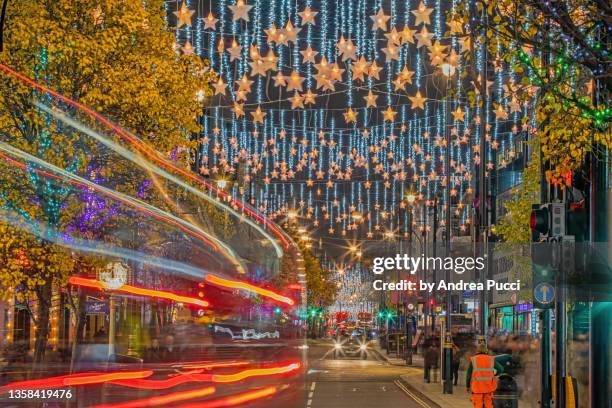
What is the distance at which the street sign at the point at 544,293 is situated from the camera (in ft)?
54.2

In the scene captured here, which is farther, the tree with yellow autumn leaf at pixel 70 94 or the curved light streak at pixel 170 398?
the tree with yellow autumn leaf at pixel 70 94

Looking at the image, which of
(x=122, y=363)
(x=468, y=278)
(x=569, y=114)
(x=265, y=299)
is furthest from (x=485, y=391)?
(x=468, y=278)

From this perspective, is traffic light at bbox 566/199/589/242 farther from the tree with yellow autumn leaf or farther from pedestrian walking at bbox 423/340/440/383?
pedestrian walking at bbox 423/340/440/383

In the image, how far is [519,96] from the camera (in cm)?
1291

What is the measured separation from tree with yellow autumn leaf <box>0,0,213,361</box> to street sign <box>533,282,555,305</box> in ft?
38.8

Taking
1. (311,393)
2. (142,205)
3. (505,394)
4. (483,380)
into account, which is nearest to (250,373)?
(483,380)

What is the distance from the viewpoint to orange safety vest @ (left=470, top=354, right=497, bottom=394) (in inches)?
810

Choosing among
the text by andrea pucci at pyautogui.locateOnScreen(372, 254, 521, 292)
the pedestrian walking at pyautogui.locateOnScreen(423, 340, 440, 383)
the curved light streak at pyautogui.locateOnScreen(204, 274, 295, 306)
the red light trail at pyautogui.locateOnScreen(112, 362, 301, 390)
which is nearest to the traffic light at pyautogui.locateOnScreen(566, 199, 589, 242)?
the curved light streak at pyautogui.locateOnScreen(204, 274, 295, 306)

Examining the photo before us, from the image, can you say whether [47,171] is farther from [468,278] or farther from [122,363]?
[468,278]

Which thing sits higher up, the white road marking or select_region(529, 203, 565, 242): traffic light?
select_region(529, 203, 565, 242): traffic light

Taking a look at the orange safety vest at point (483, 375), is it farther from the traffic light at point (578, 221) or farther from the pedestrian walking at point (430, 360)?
the pedestrian walking at point (430, 360)

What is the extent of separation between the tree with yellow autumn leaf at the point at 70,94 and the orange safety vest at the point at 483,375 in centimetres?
986

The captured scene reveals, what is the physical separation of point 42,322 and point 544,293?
546 inches

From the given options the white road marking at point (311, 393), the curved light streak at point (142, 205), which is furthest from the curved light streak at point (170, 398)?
the white road marking at point (311, 393)
